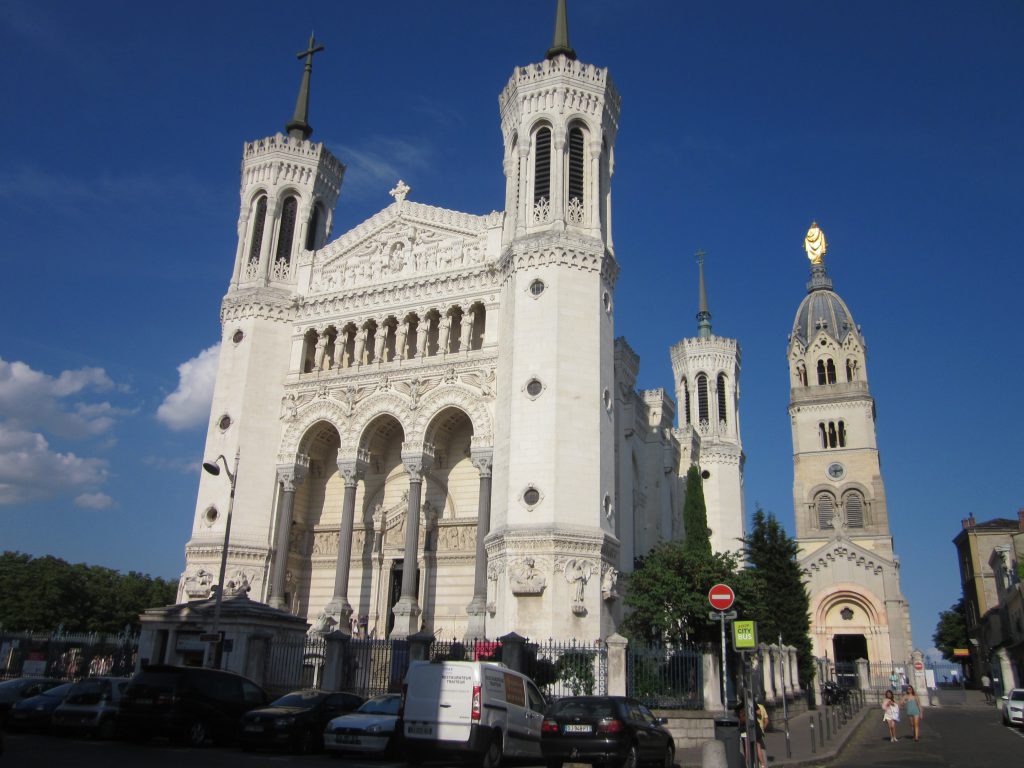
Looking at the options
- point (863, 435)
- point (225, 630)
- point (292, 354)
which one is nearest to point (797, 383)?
point (863, 435)

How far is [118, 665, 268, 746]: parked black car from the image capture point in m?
17.3

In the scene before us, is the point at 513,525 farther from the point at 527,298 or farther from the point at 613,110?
the point at 613,110

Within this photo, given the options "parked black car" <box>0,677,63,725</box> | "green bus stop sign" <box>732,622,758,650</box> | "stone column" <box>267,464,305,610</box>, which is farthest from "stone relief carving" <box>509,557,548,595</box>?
"parked black car" <box>0,677,63,725</box>

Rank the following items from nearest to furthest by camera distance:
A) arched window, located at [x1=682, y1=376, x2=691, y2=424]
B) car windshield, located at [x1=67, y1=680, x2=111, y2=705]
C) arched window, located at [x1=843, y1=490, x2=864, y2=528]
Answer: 1. car windshield, located at [x1=67, y1=680, x2=111, y2=705]
2. arched window, located at [x1=682, y1=376, x2=691, y2=424]
3. arched window, located at [x1=843, y1=490, x2=864, y2=528]

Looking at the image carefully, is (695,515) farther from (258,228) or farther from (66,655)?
(66,655)

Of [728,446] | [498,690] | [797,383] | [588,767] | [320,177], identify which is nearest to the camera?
[588,767]

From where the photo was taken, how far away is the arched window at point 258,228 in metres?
41.2

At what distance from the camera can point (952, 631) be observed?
90625 mm

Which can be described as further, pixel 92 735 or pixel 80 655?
pixel 80 655

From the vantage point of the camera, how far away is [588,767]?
51.0ft

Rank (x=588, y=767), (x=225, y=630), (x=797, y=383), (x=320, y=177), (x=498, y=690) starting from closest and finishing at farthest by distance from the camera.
→ (x=588, y=767) → (x=498, y=690) → (x=225, y=630) → (x=320, y=177) → (x=797, y=383)

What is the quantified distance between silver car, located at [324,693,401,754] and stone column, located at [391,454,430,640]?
1378 cm

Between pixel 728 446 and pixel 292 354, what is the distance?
3078 cm

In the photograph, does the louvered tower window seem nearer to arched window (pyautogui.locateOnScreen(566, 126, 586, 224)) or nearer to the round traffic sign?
arched window (pyautogui.locateOnScreen(566, 126, 586, 224))
